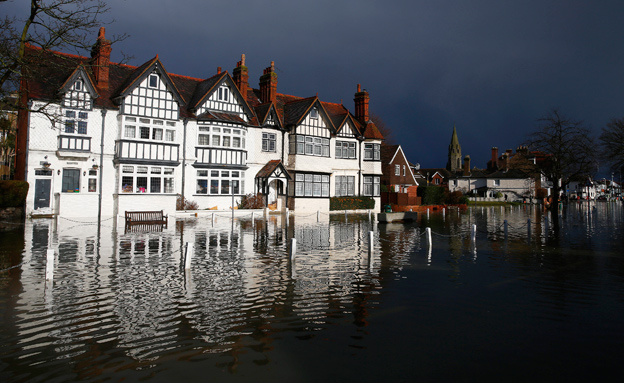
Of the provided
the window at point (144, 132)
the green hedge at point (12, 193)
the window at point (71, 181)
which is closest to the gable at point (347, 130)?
the window at point (144, 132)

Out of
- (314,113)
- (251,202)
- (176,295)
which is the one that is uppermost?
(314,113)

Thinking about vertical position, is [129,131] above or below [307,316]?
above

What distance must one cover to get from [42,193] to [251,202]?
14.6 meters

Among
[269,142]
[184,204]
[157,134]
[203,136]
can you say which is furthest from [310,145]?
[157,134]

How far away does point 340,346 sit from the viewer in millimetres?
6770

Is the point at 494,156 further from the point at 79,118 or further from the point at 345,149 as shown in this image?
the point at 79,118

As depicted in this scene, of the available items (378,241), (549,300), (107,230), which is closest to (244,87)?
(107,230)

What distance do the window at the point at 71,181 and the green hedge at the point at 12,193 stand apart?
10.4 ft

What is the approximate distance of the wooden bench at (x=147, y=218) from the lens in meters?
24.9

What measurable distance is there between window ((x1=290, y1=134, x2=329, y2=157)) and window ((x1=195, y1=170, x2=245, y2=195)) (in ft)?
19.5

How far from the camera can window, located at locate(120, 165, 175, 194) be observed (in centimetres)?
3019

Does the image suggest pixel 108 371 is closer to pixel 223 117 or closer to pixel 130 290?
pixel 130 290

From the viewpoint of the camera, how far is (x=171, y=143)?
31.3 m

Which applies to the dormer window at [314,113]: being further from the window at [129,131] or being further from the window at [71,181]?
the window at [71,181]
